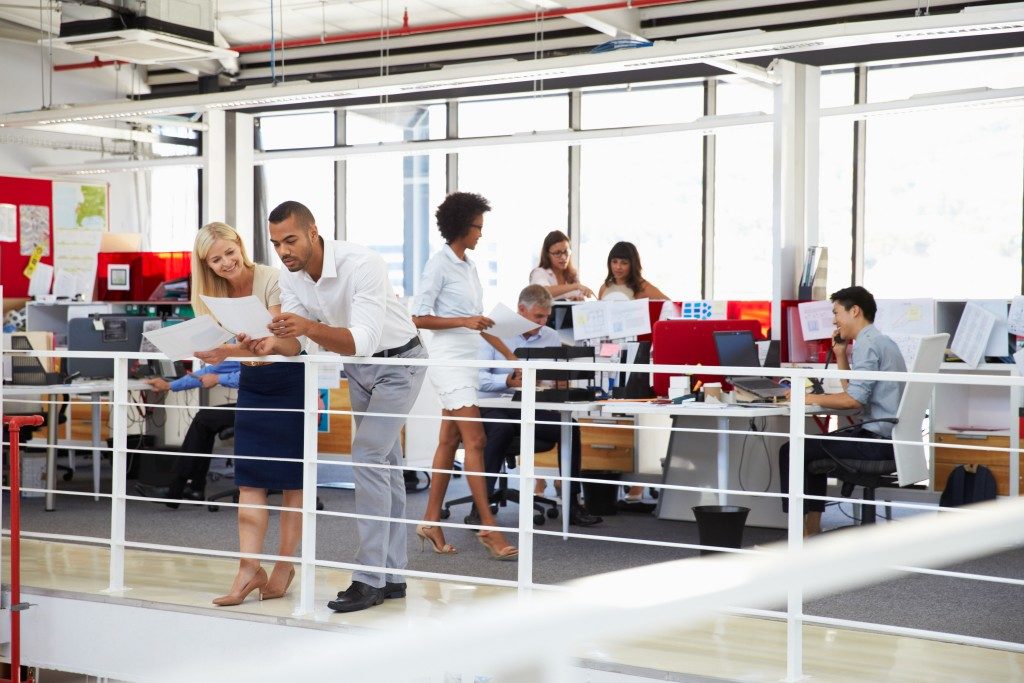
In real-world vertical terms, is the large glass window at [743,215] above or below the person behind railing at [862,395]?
above

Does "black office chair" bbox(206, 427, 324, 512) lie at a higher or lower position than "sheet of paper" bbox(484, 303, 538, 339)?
lower

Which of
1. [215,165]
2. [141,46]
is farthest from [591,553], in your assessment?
[215,165]

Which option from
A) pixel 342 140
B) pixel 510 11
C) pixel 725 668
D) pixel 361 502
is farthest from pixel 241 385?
pixel 342 140

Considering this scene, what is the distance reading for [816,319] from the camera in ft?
20.7

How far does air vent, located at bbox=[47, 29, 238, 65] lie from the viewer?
257 inches

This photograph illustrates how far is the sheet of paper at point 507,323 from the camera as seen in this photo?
15.2ft

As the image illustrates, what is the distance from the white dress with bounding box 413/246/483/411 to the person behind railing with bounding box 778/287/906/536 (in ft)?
4.31

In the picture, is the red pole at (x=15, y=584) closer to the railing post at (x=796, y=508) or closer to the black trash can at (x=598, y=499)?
the railing post at (x=796, y=508)

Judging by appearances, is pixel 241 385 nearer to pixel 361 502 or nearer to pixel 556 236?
pixel 361 502

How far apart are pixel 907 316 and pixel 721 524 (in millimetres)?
2323

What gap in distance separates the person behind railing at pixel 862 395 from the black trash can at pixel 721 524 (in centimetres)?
38

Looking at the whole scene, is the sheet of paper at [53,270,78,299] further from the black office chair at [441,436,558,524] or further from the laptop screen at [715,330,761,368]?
the laptop screen at [715,330,761,368]

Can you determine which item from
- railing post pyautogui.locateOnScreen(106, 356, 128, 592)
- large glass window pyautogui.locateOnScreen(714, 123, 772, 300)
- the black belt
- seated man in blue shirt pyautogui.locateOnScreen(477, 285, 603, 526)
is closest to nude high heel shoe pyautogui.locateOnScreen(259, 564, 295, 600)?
railing post pyautogui.locateOnScreen(106, 356, 128, 592)

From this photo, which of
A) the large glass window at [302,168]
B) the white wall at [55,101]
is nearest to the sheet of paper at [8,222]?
the white wall at [55,101]
